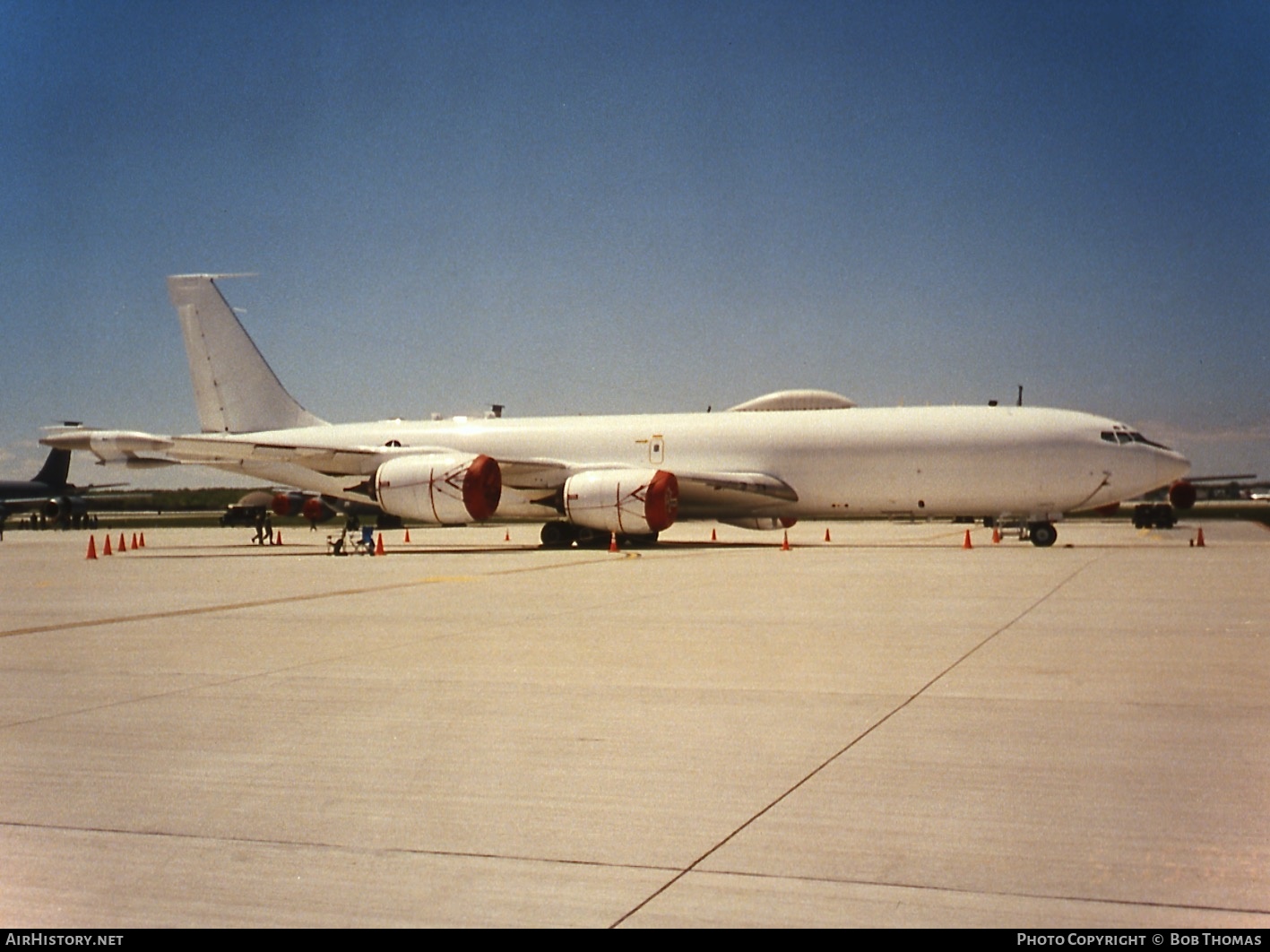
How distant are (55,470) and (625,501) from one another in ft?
168

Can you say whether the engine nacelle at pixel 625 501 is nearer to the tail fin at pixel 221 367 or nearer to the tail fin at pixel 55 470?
the tail fin at pixel 221 367

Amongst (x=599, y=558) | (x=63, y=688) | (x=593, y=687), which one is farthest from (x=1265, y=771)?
(x=599, y=558)

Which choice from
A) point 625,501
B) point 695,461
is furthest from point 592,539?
point 625,501

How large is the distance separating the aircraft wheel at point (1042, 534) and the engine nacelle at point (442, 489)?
13.3 metres

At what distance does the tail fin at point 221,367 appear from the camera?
3519cm

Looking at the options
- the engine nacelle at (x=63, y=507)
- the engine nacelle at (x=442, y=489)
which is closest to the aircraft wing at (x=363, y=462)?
the engine nacelle at (x=442, y=489)

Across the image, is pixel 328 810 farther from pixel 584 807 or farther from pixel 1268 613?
pixel 1268 613

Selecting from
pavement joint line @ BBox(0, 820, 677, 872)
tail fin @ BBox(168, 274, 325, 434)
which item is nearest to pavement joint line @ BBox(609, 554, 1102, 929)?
pavement joint line @ BBox(0, 820, 677, 872)

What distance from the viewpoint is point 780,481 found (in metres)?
30.7

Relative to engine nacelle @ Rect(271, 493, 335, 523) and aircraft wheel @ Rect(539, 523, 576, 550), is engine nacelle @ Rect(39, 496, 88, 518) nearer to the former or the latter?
engine nacelle @ Rect(271, 493, 335, 523)

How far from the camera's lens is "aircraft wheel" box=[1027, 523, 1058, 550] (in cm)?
2858

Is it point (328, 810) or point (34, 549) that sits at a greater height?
point (328, 810)

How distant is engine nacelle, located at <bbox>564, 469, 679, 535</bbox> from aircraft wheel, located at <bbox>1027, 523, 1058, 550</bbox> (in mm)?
8845
